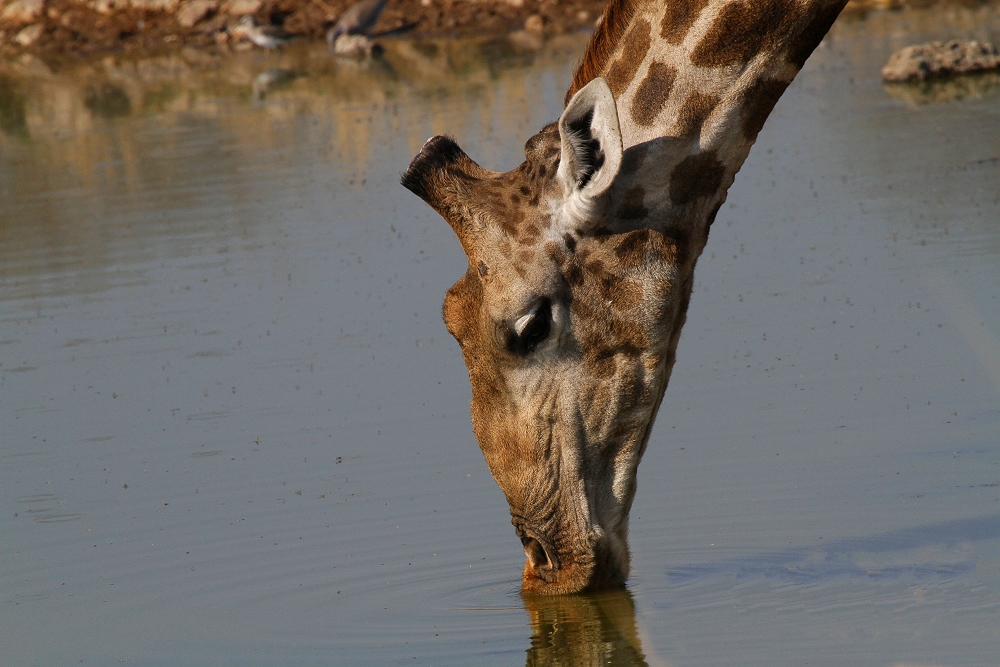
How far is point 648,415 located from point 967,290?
3799 millimetres

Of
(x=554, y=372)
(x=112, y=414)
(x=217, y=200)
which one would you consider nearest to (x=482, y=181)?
(x=554, y=372)

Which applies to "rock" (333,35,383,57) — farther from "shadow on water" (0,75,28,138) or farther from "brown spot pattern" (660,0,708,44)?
"brown spot pattern" (660,0,708,44)

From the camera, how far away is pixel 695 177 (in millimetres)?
4219

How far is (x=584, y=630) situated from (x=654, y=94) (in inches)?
69.5

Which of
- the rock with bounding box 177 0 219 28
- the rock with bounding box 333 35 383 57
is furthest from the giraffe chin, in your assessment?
the rock with bounding box 177 0 219 28

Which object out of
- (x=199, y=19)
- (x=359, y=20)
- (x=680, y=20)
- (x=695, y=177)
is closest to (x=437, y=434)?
(x=695, y=177)

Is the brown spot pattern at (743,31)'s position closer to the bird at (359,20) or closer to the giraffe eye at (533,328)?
the giraffe eye at (533,328)

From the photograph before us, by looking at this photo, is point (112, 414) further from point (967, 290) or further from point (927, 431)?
point (967, 290)

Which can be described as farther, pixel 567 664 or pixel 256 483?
pixel 256 483

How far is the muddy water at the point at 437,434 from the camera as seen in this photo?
4.68 meters

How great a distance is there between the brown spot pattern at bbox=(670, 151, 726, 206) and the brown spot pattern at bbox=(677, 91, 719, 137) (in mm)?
79

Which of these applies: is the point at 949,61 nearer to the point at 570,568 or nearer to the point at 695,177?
the point at 695,177

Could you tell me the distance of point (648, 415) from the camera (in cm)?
443

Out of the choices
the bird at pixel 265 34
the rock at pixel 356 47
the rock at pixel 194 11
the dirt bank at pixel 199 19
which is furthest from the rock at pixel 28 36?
the rock at pixel 356 47
